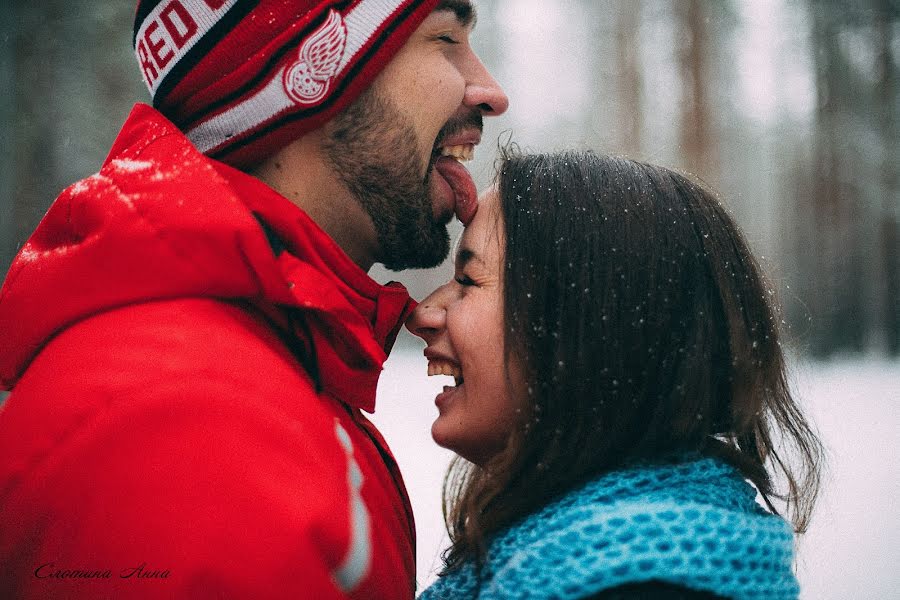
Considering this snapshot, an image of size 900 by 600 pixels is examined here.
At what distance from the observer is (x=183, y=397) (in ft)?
3.01

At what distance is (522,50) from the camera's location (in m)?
4.24

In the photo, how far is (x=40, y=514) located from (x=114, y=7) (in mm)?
3348

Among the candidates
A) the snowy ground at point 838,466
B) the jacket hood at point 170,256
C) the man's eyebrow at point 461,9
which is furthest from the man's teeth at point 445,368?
the snowy ground at point 838,466

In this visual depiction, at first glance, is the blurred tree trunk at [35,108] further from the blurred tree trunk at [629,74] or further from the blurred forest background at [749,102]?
the blurred tree trunk at [629,74]

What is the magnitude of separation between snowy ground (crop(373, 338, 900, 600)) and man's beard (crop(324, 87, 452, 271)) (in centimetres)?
131

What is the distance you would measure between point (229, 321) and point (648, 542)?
621 mm

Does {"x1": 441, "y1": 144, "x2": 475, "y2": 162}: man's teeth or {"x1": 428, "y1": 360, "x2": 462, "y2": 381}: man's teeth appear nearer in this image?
{"x1": 428, "y1": 360, "x2": 462, "y2": 381}: man's teeth

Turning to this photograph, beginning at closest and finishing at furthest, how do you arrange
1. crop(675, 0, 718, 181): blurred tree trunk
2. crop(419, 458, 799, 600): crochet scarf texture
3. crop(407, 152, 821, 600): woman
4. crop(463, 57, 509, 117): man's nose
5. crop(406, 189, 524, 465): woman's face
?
crop(419, 458, 799, 600): crochet scarf texture < crop(407, 152, 821, 600): woman < crop(406, 189, 524, 465): woman's face < crop(463, 57, 509, 117): man's nose < crop(675, 0, 718, 181): blurred tree trunk

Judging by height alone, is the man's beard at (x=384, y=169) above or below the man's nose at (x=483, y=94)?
below

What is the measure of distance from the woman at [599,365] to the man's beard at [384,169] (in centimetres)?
20

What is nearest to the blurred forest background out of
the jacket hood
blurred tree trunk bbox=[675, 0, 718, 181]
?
blurred tree trunk bbox=[675, 0, 718, 181]

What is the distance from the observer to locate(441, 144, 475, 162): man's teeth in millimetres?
1675

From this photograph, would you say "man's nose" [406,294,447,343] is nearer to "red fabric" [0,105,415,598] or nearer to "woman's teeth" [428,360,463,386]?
"woman's teeth" [428,360,463,386]

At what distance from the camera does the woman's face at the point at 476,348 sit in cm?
132
